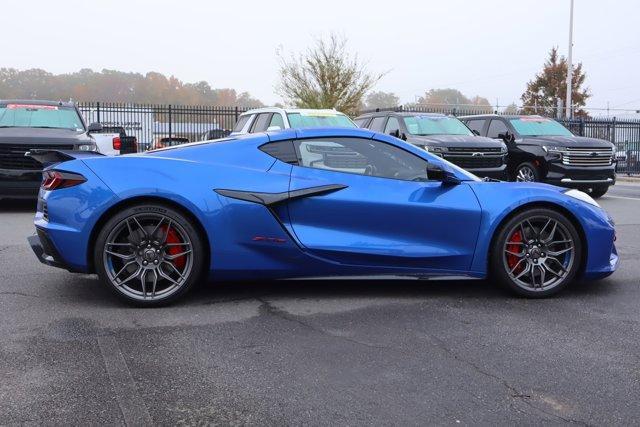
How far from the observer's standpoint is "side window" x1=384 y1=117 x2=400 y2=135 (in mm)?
13156

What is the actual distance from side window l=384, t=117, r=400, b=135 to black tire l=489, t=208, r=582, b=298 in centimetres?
810

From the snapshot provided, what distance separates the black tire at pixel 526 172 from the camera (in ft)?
44.0

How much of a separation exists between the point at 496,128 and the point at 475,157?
2936mm

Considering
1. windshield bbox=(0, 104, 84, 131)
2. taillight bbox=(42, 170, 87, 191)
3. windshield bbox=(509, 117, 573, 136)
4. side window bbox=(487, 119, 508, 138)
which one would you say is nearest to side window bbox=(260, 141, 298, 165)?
taillight bbox=(42, 170, 87, 191)

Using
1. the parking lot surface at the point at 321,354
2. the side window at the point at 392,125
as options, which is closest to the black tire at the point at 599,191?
the side window at the point at 392,125

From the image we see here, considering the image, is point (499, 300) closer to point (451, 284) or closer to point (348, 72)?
point (451, 284)

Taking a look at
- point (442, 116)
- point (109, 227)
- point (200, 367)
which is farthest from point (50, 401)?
point (442, 116)

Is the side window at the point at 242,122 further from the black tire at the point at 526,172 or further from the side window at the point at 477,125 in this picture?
the black tire at the point at 526,172

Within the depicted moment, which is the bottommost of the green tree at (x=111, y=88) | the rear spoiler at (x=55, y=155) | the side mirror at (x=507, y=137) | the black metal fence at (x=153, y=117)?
the rear spoiler at (x=55, y=155)

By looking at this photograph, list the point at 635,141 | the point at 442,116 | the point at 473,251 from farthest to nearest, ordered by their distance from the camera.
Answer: the point at 635,141 < the point at 442,116 < the point at 473,251

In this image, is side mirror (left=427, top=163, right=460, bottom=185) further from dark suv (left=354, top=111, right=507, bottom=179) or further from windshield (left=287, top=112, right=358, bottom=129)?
windshield (left=287, top=112, right=358, bottom=129)

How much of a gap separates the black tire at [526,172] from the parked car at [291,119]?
3835mm

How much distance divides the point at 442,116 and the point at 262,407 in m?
11.4

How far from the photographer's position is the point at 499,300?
5.11m
